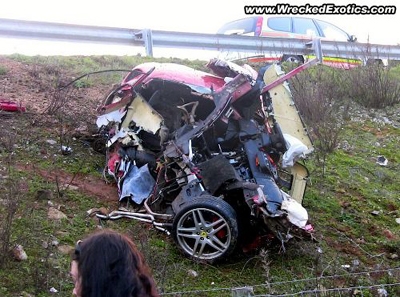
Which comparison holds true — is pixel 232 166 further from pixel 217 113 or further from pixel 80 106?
pixel 80 106

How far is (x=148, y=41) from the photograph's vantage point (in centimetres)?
1034

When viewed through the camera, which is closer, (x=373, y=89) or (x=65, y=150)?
(x=65, y=150)

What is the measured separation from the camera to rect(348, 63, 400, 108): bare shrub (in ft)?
33.1

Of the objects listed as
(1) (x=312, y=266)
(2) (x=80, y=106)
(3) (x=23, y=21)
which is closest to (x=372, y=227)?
(1) (x=312, y=266)

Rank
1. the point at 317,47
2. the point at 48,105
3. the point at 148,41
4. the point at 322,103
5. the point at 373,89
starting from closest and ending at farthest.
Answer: the point at 48,105, the point at 322,103, the point at 373,89, the point at 148,41, the point at 317,47

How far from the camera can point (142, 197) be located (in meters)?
5.80

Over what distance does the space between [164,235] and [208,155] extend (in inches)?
34.8

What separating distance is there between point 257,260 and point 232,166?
0.85 meters

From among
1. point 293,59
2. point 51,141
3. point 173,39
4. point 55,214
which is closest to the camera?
point 55,214

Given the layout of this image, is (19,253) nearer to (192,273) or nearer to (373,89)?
(192,273)

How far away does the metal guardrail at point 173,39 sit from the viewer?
30.7 ft

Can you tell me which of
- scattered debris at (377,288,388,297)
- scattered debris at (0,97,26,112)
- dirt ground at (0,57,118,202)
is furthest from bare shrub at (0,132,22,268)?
scattered debris at (377,288,388,297)

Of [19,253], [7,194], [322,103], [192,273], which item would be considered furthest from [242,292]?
[322,103]

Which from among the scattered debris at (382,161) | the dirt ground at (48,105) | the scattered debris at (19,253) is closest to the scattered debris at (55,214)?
the dirt ground at (48,105)
